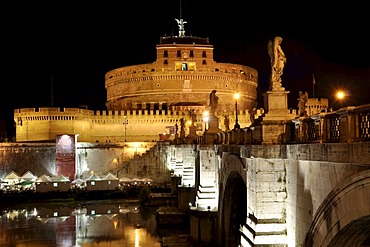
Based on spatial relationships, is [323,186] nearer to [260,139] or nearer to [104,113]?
[260,139]

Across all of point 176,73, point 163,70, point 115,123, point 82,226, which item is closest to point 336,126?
point 82,226

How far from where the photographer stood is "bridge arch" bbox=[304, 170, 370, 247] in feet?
21.4

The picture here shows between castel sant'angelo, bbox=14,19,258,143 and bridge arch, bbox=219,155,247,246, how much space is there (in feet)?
121

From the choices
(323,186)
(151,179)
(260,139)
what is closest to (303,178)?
(323,186)

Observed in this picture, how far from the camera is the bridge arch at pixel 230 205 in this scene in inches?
671

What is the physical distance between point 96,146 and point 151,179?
23.8ft

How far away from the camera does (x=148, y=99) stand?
67688 millimetres

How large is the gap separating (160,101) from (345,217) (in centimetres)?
6024

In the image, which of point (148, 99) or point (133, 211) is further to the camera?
point (148, 99)

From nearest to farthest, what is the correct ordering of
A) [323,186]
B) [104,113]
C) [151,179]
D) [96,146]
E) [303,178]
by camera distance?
1. [323,186]
2. [303,178]
3. [151,179]
4. [96,146]
5. [104,113]

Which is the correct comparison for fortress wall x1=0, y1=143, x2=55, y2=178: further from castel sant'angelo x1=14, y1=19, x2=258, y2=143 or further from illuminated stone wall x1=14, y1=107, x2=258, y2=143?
illuminated stone wall x1=14, y1=107, x2=258, y2=143

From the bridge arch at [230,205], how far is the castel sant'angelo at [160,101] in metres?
37.0

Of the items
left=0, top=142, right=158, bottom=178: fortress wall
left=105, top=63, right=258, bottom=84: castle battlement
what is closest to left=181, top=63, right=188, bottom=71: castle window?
left=105, top=63, right=258, bottom=84: castle battlement

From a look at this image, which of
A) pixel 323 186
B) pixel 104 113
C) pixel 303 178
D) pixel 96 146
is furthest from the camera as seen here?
pixel 104 113
